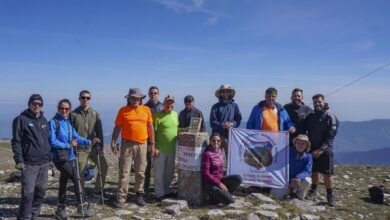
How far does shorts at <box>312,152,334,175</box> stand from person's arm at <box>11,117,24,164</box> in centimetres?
860

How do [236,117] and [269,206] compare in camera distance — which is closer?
[269,206]

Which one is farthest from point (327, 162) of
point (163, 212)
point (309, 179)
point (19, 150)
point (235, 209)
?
point (19, 150)

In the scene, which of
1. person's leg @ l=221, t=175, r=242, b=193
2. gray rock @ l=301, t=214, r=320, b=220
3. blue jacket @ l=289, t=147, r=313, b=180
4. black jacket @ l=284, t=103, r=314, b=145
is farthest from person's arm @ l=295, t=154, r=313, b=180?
person's leg @ l=221, t=175, r=242, b=193

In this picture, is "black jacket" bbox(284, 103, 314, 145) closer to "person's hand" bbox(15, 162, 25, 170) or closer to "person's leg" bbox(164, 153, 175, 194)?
"person's leg" bbox(164, 153, 175, 194)

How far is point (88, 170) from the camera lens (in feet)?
39.3

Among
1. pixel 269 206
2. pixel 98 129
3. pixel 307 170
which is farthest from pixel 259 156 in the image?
pixel 98 129

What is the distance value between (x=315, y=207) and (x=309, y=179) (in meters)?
0.98

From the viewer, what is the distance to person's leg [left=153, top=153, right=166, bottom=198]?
1124cm

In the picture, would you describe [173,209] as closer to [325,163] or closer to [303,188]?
[303,188]

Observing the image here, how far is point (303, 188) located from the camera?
11836 mm

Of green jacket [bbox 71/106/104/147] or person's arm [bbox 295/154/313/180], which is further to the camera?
person's arm [bbox 295/154/313/180]

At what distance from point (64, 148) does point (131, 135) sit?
1.89 meters

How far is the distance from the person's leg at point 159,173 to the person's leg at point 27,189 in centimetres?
365

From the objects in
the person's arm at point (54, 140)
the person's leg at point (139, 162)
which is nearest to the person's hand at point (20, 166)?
the person's arm at point (54, 140)
